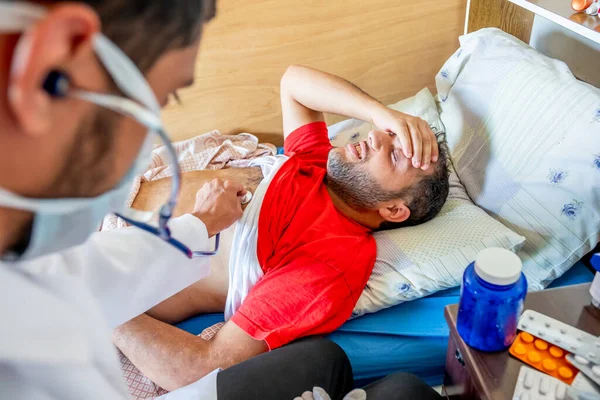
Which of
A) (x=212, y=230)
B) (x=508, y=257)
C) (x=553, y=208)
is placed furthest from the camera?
(x=553, y=208)

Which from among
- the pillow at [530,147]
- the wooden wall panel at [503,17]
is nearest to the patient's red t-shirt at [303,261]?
the pillow at [530,147]

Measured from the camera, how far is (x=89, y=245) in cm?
92

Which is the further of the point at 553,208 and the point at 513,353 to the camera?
the point at 553,208

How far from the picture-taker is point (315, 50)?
6.06ft

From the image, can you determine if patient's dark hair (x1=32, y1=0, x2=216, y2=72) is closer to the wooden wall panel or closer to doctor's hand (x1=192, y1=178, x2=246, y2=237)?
doctor's hand (x1=192, y1=178, x2=246, y2=237)

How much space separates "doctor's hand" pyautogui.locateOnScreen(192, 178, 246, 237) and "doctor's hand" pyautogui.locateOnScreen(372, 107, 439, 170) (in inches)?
17.8

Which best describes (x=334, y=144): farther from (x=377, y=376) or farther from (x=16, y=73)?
(x=16, y=73)

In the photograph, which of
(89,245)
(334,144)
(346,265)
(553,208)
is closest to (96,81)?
(89,245)

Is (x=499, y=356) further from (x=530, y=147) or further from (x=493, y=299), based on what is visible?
(x=530, y=147)

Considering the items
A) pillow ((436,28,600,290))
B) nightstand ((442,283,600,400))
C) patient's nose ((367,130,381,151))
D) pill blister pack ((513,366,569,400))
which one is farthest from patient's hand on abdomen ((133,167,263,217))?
pill blister pack ((513,366,569,400))

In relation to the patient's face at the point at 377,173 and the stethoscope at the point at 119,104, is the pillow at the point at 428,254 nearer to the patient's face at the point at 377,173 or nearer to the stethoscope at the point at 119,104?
the patient's face at the point at 377,173

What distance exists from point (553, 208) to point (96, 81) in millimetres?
1152

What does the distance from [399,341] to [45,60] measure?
1.05m

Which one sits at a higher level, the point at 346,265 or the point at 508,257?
the point at 508,257
